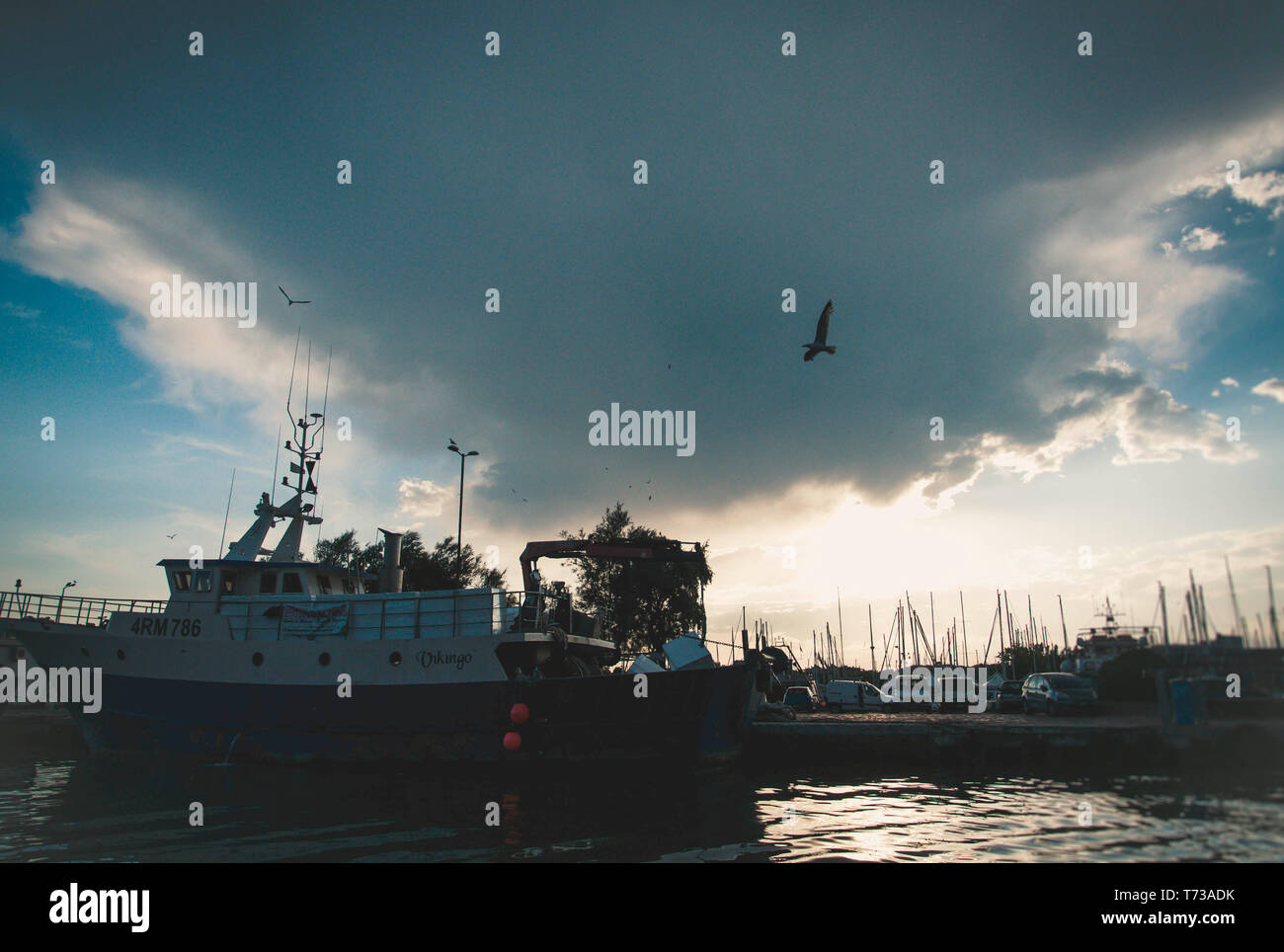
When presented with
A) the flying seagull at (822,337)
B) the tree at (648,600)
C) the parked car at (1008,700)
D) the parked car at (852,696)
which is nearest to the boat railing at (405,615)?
the flying seagull at (822,337)

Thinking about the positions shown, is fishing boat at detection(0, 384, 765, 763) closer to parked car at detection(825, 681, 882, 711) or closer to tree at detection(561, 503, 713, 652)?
parked car at detection(825, 681, 882, 711)

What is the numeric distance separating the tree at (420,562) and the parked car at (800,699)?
69.4 feet

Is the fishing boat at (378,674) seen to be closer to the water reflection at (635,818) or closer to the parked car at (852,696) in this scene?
the water reflection at (635,818)

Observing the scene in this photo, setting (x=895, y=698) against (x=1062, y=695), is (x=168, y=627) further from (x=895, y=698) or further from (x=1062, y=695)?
(x=895, y=698)

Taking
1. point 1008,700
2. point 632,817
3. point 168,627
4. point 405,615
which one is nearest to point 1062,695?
point 1008,700

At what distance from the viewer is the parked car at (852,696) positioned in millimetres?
32656

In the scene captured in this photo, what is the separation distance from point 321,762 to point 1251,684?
846 inches

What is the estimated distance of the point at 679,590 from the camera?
1825 inches

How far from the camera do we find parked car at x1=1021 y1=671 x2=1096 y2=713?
23969 mm

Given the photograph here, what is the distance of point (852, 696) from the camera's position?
3272cm

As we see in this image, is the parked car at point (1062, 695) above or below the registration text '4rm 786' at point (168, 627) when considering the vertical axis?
below

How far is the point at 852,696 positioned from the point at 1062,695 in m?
10.2
